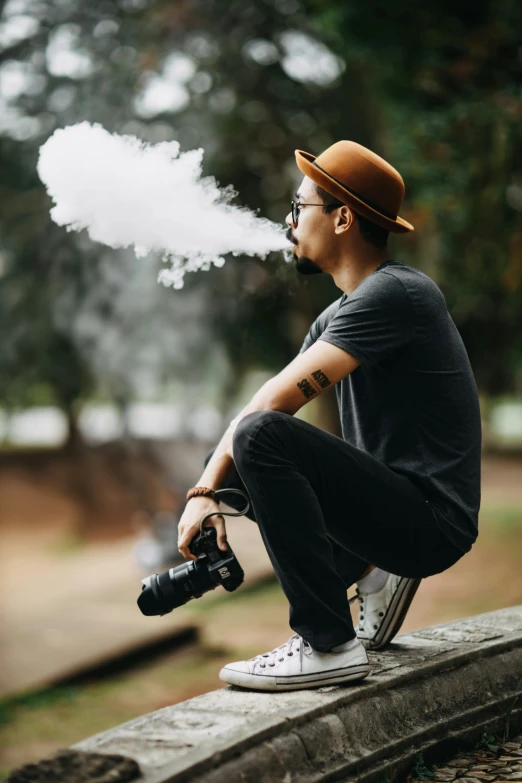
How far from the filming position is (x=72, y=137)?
120 inches

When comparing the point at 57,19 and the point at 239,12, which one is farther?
the point at 239,12

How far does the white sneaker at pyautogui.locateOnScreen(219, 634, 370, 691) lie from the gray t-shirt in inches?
17.2

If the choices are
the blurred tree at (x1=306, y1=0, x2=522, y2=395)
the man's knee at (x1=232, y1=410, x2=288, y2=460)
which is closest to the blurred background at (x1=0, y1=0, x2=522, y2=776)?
the blurred tree at (x1=306, y1=0, x2=522, y2=395)

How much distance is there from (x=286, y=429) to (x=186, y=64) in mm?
10486

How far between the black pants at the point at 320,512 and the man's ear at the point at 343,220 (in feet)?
2.09

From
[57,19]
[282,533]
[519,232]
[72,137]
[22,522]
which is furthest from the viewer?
[22,522]

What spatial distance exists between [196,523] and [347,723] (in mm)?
646

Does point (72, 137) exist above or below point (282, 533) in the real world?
above

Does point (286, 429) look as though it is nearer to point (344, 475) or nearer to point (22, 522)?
point (344, 475)

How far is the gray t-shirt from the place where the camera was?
2412 mm

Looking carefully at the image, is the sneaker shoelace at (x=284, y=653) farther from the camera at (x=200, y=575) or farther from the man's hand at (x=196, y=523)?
the man's hand at (x=196, y=523)

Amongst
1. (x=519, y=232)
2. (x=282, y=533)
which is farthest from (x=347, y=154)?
(x=519, y=232)

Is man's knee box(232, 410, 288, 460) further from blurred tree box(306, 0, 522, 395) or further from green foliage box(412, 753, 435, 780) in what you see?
blurred tree box(306, 0, 522, 395)

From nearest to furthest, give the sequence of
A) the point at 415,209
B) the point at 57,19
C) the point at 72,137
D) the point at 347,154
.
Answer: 1. the point at 347,154
2. the point at 72,137
3. the point at 415,209
4. the point at 57,19
